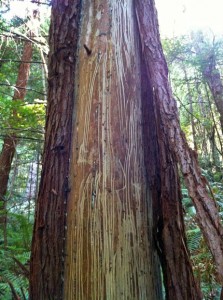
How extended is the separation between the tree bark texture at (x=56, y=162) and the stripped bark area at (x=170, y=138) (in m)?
0.41

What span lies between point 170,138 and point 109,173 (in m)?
0.32

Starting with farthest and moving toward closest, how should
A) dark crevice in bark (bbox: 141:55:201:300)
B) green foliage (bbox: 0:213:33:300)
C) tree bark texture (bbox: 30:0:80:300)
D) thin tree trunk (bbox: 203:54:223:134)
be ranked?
thin tree trunk (bbox: 203:54:223:134), green foliage (bbox: 0:213:33:300), tree bark texture (bbox: 30:0:80:300), dark crevice in bark (bbox: 141:55:201:300)

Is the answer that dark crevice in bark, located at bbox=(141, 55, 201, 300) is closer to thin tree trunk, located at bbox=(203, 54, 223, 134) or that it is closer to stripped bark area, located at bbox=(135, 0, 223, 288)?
stripped bark area, located at bbox=(135, 0, 223, 288)

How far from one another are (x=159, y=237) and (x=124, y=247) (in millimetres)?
175

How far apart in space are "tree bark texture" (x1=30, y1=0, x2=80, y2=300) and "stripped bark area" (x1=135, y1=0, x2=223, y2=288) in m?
0.41

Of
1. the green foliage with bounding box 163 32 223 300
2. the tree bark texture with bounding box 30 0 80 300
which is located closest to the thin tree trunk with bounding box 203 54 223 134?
the green foliage with bounding box 163 32 223 300

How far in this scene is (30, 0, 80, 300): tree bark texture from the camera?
1.40 metres

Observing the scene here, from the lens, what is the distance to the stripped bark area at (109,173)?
1.28 m

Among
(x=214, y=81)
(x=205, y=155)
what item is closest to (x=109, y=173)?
(x=205, y=155)

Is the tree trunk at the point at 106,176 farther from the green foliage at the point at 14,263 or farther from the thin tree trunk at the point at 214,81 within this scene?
the thin tree trunk at the point at 214,81

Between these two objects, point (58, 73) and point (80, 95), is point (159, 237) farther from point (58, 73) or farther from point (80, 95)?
point (58, 73)

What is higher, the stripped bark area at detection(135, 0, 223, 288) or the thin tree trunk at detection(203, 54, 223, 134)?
the thin tree trunk at detection(203, 54, 223, 134)

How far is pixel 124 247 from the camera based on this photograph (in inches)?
51.0

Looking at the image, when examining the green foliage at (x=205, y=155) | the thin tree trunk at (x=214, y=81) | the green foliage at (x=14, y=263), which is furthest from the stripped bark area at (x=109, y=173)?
the thin tree trunk at (x=214, y=81)
